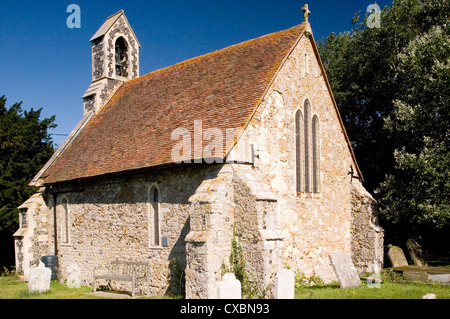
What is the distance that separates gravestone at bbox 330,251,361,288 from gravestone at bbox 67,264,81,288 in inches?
377

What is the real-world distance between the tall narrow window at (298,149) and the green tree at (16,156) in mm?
13197

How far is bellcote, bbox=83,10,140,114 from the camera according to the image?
835 inches

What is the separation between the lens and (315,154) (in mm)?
15273

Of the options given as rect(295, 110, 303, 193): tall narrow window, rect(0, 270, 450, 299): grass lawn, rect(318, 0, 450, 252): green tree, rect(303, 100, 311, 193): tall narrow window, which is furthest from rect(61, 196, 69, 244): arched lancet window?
rect(318, 0, 450, 252): green tree

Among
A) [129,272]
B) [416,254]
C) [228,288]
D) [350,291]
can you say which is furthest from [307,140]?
[129,272]

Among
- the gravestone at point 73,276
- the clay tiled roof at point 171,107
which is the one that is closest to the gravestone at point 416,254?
the clay tiled roof at point 171,107

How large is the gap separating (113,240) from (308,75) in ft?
30.2

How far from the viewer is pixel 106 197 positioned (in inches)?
599

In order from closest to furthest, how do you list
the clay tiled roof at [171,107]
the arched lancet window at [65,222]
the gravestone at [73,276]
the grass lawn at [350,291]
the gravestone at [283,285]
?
the gravestone at [283,285]
the grass lawn at [350,291]
the clay tiled roof at [171,107]
the gravestone at [73,276]
the arched lancet window at [65,222]

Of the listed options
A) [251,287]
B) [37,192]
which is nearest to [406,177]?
[251,287]

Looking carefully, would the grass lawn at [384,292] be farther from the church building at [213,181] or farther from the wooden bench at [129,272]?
the wooden bench at [129,272]

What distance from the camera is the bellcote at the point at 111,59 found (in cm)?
2120

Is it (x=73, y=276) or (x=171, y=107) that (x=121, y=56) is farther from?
(x=73, y=276)

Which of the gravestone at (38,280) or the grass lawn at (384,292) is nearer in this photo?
the grass lawn at (384,292)
